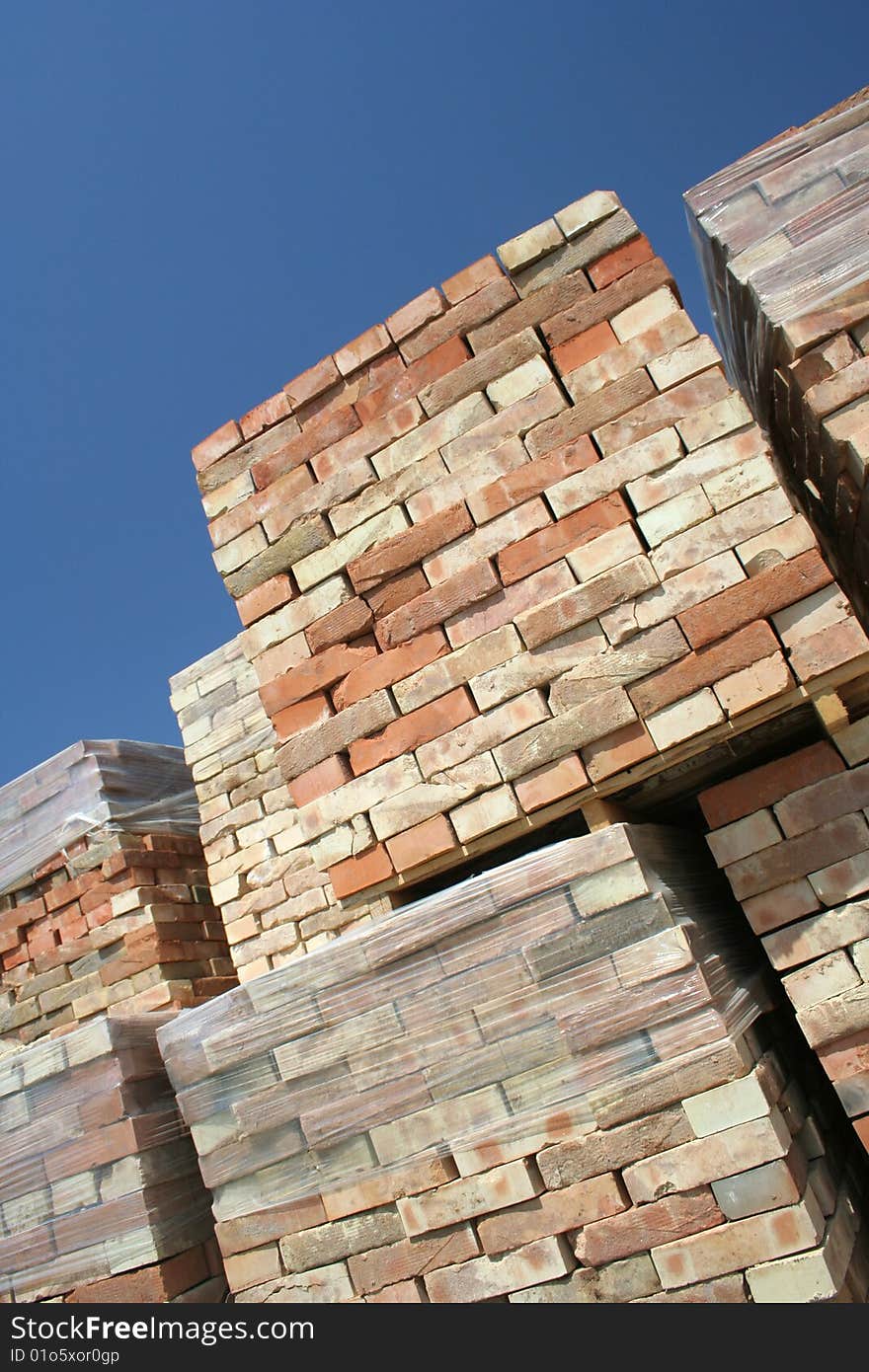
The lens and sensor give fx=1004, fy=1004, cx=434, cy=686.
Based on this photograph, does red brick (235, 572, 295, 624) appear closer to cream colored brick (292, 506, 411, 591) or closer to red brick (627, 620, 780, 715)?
cream colored brick (292, 506, 411, 591)

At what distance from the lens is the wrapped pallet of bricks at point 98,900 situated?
593 centimetres

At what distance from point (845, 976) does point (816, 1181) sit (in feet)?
2.06

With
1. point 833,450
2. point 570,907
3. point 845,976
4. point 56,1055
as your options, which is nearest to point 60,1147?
point 56,1055

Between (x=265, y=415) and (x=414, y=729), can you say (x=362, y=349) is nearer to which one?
(x=265, y=415)

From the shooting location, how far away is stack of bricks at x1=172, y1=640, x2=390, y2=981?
5594 mm

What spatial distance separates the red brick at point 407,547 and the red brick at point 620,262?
94 centimetres

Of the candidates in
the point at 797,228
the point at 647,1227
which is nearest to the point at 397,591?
the point at 797,228

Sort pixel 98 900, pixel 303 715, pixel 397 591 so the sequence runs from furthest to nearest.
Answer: pixel 98 900 → pixel 303 715 → pixel 397 591

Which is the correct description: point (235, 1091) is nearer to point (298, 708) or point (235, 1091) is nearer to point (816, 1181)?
point (298, 708)

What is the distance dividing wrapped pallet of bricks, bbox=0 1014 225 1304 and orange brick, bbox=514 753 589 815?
1.97 meters

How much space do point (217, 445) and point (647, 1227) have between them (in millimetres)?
3242

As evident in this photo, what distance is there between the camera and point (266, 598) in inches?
154

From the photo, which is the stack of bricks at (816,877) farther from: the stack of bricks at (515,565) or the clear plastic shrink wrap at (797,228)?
the clear plastic shrink wrap at (797,228)

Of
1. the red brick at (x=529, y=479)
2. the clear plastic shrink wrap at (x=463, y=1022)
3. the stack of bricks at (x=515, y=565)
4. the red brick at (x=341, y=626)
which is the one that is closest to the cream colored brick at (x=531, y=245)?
the stack of bricks at (x=515, y=565)
